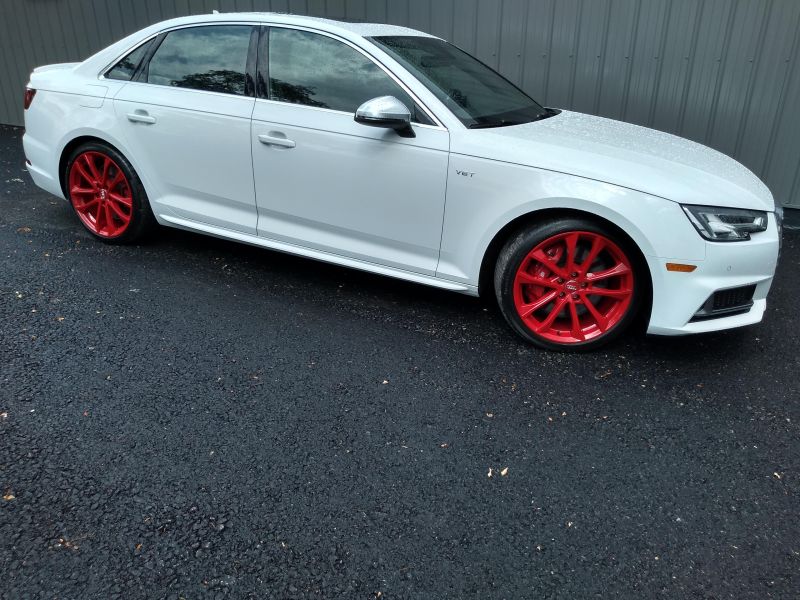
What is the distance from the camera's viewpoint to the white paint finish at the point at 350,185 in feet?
11.6

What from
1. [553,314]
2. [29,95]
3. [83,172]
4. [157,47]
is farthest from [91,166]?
[553,314]

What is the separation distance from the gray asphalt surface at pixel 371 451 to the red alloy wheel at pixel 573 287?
183 mm

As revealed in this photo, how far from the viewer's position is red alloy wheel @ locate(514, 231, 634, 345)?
3.34 meters

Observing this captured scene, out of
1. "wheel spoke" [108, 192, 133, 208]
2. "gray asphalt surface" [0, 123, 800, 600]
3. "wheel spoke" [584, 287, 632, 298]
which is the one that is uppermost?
"wheel spoke" [584, 287, 632, 298]

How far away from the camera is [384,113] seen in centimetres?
335

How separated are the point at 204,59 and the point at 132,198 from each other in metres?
1.11

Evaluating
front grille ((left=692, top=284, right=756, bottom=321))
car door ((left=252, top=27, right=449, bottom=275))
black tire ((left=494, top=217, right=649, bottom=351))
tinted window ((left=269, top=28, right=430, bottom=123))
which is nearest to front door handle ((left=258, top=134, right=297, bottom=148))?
A: car door ((left=252, top=27, right=449, bottom=275))

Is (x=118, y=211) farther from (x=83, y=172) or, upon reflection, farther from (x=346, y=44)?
(x=346, y=44)

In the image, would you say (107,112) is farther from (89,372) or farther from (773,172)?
(773,172)

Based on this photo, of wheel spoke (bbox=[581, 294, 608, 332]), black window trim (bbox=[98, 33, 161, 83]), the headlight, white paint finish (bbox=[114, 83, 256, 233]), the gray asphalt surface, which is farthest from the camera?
black window trim (bbox=[98, 33, 161, 83])

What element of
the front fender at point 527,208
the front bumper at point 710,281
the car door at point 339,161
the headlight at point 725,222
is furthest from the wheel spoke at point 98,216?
the headlight at point 725,222

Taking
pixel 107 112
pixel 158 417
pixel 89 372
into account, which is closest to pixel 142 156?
pixel 107 112

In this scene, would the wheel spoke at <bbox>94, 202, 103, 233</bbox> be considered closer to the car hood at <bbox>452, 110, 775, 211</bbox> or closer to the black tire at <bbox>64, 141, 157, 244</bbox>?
the black tire at <bbox>64, 141, 157, 244</bbox>

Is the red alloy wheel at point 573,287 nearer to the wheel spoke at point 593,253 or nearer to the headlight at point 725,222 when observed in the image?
the wheel spoke at point 593,253
